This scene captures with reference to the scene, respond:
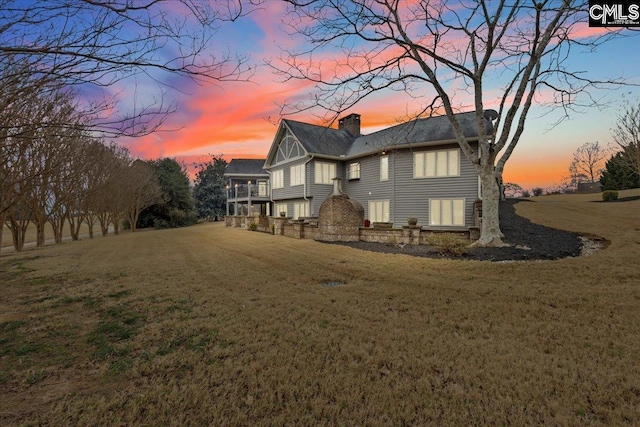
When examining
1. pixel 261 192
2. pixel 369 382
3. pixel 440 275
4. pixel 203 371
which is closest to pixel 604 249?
pixel 440 275

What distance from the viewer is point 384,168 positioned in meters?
18.8

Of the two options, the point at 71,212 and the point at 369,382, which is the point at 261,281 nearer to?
the point at 369,382

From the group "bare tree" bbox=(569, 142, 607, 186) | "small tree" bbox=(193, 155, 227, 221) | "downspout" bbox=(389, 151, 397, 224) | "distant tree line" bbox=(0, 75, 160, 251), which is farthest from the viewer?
"small tree" bbox=(193, 155, 227, 221)

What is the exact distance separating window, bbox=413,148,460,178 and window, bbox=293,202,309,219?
27.0ft

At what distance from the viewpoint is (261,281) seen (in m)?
6.94

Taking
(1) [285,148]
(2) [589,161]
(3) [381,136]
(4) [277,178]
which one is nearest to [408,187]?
(3) [381,136]

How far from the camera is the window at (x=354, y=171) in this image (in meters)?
20.8

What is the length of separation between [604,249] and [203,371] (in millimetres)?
11701

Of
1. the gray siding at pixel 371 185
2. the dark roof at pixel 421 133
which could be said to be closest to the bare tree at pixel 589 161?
the dark roof at pixel 421 133

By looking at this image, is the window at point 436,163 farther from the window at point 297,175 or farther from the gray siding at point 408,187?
the window at point 297,175

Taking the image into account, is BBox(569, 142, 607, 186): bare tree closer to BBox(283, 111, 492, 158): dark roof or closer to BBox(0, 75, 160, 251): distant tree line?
BBox(283, 111, 492, 158): dark roof

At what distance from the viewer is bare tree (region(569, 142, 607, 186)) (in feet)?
146

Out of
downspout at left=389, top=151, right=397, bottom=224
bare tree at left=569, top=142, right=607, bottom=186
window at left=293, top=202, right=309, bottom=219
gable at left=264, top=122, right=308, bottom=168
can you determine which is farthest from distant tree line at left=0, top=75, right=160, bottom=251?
bare tree at left=569, top=142, right=607, bottom=186

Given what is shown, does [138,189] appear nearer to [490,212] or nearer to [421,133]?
[421,133]
